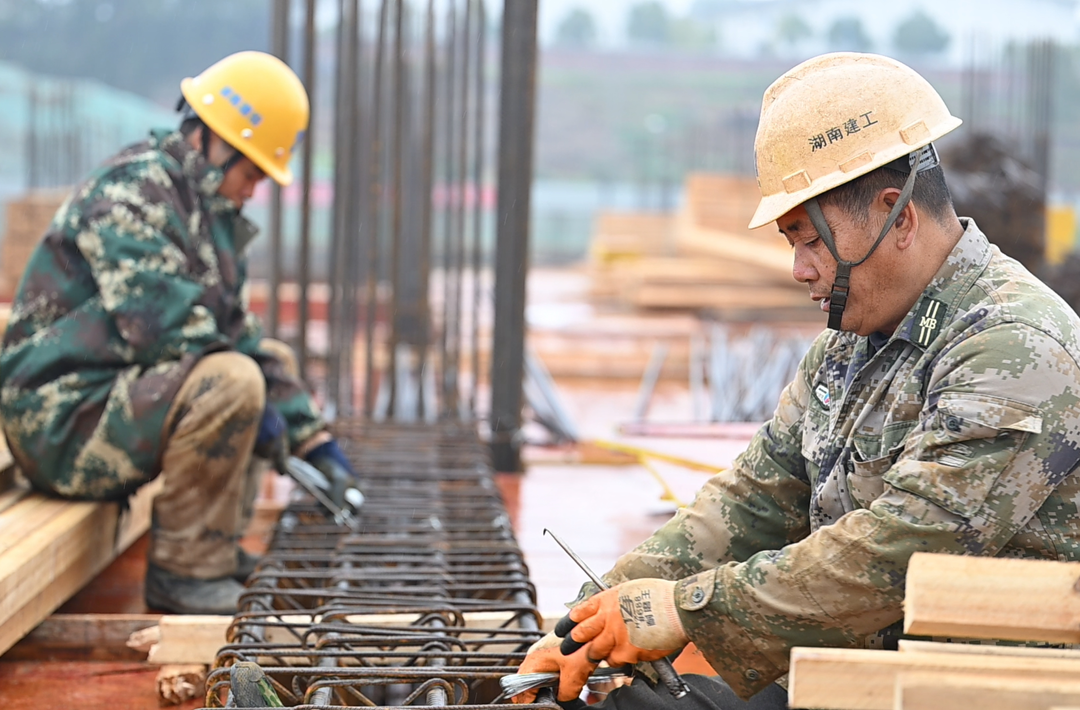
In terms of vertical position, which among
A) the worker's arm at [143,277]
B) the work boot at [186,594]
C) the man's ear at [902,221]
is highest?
the man's ear at [902,221]

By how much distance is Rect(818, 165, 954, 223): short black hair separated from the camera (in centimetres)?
231

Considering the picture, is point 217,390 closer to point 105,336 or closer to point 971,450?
point 105,336

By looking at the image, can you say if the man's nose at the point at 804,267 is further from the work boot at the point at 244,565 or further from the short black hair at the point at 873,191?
the work boot at the point at 244,565

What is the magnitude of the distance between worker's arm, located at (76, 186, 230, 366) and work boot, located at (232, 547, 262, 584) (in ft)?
2.49

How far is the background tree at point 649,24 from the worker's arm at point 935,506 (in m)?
47.7

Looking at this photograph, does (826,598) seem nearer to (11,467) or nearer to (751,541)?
(751,541)

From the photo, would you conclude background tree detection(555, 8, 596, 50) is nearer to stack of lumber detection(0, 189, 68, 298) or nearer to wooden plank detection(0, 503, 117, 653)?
Result: stack of lumber detection(0, 189, 68, 298)

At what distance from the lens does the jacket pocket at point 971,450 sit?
81.7 inches

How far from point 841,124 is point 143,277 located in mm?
2230

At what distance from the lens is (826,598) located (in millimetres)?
2186

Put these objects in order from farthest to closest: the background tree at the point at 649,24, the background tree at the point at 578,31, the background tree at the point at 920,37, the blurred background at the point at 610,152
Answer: the background tree at the point at 649,24
the background tree at the point at 578,31
the background tree at the point at 920,37
the blurred background at the point at 610,152

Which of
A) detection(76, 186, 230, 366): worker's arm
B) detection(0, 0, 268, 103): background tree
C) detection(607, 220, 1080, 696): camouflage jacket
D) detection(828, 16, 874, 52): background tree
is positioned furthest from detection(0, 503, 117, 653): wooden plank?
detection(828, 16, 874, 52): background tree

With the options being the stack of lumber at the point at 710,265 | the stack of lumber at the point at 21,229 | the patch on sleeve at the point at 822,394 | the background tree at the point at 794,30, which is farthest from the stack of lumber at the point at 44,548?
the background tree at the point at 794,30

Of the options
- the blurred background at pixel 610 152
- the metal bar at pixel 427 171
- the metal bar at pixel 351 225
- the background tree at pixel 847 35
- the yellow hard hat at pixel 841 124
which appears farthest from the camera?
the background tree at pixel 847 35
